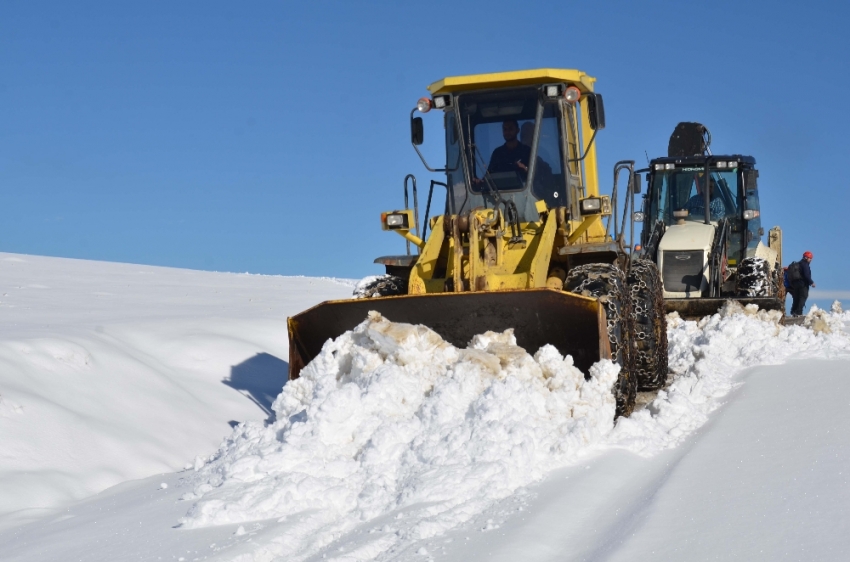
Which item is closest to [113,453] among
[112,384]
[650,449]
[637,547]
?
[112,384]

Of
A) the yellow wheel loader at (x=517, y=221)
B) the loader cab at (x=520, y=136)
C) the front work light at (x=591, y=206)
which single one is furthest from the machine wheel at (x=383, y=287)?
the front work light at (x=591, y=206)

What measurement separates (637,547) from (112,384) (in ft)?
15.1

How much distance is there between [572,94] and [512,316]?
1.95 metres

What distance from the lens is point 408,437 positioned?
4.78 metres

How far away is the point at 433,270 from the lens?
7.15m

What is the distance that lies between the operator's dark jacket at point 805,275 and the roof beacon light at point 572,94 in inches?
426

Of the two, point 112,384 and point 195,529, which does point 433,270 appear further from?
point 195,529

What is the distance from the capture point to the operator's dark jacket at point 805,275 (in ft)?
53.5

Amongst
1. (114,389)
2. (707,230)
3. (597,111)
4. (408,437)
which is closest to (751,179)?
(707,230)

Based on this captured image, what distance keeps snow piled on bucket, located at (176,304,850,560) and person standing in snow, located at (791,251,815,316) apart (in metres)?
10.9

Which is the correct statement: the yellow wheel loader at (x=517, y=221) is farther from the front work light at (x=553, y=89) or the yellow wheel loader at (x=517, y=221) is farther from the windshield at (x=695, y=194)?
the windshield at (x=695, y=194)

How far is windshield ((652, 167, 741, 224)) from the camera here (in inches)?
517

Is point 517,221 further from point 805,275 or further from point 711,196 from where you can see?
point 805,275

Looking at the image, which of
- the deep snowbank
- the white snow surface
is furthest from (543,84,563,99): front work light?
the white snow surface
